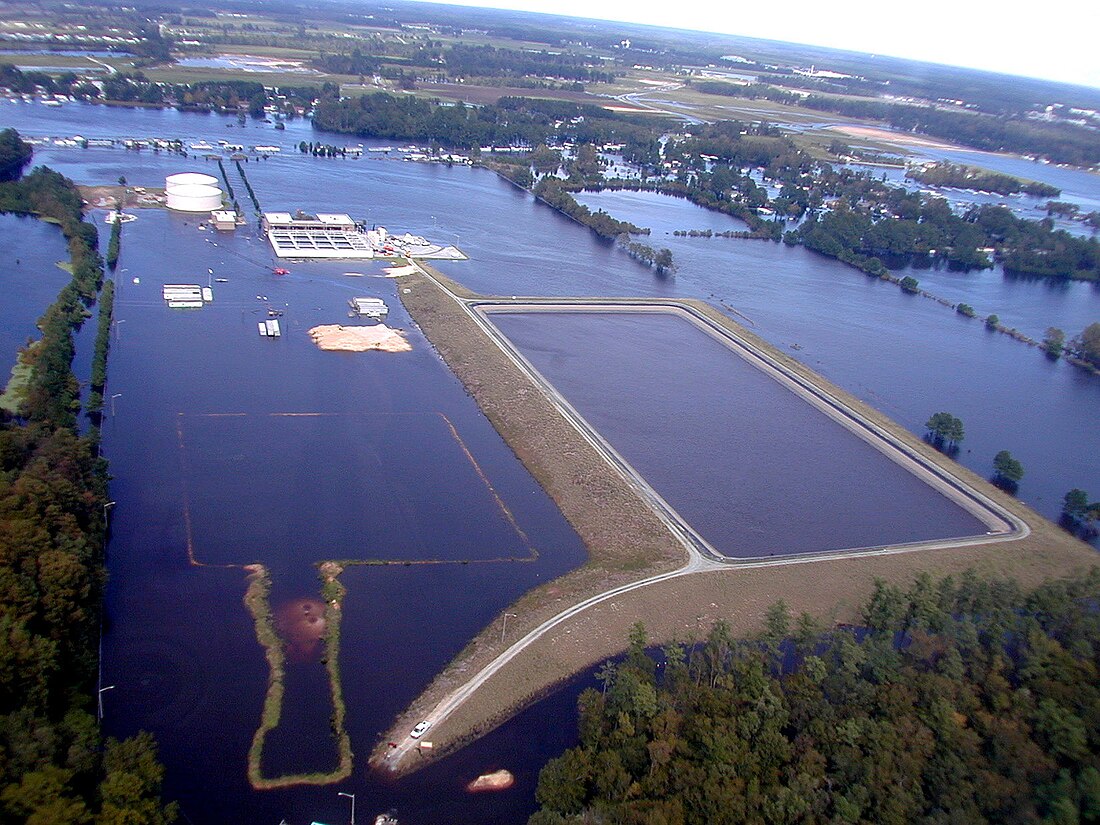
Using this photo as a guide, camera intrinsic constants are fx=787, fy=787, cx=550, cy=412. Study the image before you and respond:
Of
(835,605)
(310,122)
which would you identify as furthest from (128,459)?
(310,122)

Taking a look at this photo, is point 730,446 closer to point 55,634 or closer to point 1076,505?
point 1076,505

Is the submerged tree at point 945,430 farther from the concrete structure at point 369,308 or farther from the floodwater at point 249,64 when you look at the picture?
the floodwater at point 249,64

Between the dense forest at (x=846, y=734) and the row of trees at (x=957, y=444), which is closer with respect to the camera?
the dense forest at (x=846, y=734)

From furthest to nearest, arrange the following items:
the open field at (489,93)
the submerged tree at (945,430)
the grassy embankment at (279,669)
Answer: the open field at (489,93) → the submerged tree at (945,430) → the grassy embankment at (279,669)

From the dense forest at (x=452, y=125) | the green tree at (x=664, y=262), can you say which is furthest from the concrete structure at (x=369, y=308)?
the dense forest at (x=452, y=125)

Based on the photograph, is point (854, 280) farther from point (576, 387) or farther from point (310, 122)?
point (310, 122)

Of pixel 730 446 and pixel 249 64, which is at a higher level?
pixel 249 64

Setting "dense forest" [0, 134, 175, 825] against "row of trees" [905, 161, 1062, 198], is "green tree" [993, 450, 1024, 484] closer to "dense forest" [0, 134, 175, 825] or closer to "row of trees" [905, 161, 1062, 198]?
"dense forest" [0, 134, 175, 825]

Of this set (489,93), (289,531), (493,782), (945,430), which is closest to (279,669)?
(289,531)
